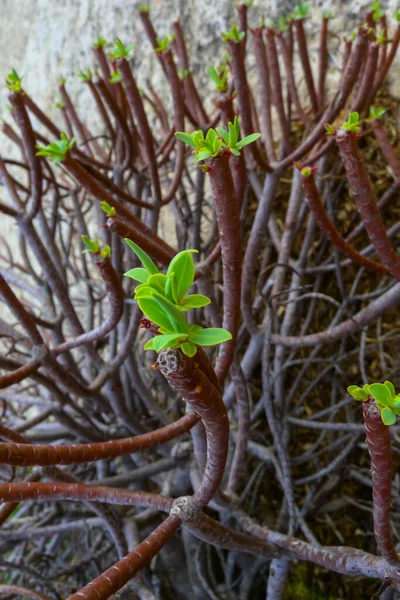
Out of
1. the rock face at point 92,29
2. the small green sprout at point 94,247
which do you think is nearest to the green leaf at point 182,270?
the small green sprout at point 94,247

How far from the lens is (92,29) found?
1601 millimetres

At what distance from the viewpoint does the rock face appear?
1.27m

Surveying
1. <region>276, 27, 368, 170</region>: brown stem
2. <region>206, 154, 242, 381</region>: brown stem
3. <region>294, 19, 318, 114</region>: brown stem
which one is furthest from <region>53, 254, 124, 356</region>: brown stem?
<region>294, 19, 318, 114</region>: brown stem

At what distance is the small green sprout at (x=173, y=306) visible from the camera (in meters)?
0.25

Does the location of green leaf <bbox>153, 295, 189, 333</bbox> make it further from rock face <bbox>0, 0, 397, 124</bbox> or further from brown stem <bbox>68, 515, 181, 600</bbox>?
rock face <bbox>0, 0, 397, 124</bbox>

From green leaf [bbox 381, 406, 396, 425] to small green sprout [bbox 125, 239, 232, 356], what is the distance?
12cm

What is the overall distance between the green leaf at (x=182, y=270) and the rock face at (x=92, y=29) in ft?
3.77

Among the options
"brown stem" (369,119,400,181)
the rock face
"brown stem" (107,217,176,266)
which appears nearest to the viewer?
"brown stem" (107,217,176,266)

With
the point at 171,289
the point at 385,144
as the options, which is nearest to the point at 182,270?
the point at 171,289

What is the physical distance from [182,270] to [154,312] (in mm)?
31

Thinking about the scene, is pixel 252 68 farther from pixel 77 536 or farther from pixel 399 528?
pixel 77 536

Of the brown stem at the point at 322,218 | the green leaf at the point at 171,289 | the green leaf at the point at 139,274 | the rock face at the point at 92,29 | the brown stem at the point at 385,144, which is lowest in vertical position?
the green leaf at the point at 171,289

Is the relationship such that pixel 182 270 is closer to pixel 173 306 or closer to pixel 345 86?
pixel 173 306

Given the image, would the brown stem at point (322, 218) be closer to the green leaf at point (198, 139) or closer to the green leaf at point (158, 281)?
the green leaf at point (198, 139)
